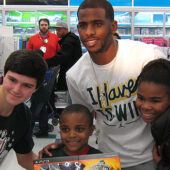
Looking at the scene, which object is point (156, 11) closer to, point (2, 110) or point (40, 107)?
point (40, 107)

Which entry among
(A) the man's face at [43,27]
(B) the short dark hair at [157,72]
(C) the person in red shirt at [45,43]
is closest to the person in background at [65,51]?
(C) the person in red shirt at [45,43]

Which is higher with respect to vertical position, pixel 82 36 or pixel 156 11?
pixel 156 11

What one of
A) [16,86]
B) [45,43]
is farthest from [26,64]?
[45,43]

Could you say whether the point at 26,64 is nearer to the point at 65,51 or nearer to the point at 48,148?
the point at 48,148

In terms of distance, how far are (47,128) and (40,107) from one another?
1.37 ft

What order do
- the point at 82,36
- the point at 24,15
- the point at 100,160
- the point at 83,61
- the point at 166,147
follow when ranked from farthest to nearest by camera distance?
the point at 24,15 → the point at 83,61 → the point at 82,36 → the point at 100,160 → the point at 166,147

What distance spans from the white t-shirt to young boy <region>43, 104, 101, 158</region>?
0.32 feet

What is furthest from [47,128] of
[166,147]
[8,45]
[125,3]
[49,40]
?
[125,3]

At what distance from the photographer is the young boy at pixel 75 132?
1360 millimetres

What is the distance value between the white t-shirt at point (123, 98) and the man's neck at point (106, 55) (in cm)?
2

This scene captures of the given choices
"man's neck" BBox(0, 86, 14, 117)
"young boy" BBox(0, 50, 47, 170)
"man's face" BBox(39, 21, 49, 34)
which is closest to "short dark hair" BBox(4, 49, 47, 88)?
"young boy" BBox(0, 50, 47, 170)

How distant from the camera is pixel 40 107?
3582mm

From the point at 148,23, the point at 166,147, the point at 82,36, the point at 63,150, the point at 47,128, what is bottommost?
the point at 47,128

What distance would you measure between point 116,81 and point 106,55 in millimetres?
156
